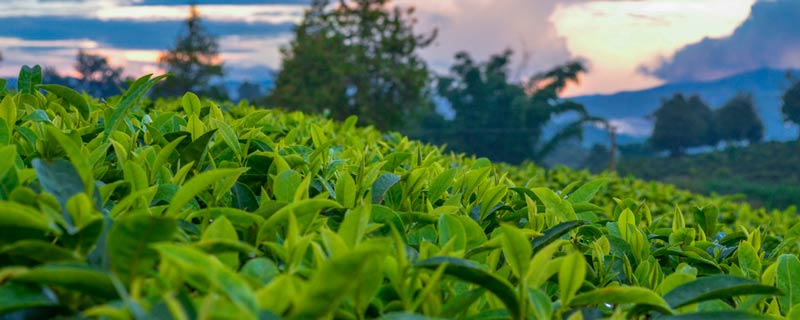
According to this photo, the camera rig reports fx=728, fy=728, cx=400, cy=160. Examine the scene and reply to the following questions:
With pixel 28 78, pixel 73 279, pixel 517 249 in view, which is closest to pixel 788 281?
pixel 517 249

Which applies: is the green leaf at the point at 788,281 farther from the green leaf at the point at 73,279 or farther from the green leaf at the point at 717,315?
the green leaf at the point at 73,279

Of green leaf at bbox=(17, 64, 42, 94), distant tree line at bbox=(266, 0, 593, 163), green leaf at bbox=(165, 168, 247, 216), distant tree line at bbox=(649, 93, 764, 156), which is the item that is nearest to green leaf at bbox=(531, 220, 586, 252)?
green leaf at bbox=(165, 168, 247, 216)

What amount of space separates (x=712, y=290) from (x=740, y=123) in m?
60.9

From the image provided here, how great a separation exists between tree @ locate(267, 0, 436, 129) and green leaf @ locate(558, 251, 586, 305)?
115ft

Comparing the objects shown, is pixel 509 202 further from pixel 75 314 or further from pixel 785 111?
pixel 785 111

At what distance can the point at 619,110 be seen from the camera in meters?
117

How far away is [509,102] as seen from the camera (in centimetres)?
4931

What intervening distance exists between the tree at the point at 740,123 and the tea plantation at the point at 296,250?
59.9 m

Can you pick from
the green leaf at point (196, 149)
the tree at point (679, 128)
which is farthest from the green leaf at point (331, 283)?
the tree at point (679, 128)

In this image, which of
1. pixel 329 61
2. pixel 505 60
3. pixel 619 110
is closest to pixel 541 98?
pixel 505 60

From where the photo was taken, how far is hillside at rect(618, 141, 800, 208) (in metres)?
33.1

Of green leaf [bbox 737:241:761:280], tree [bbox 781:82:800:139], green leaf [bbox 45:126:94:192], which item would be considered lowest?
tree [bbox 781:82:800:139]

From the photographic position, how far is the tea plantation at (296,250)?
2.62 feet

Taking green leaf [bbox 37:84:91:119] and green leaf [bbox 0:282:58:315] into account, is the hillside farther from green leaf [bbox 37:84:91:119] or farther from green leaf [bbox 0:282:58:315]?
green leaf [bbox 0:282:58:315]
